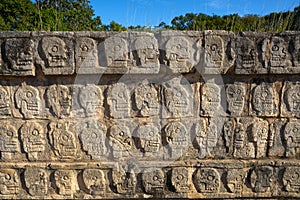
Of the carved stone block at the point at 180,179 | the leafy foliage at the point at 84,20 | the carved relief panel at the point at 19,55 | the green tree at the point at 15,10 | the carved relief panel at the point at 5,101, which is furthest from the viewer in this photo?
the green tree at the point at 15,10

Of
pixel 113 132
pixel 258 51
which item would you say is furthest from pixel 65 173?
pixel 258 51

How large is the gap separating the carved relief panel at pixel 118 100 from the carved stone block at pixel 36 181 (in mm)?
804

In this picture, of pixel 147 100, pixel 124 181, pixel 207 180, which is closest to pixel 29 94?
pixel 147 100

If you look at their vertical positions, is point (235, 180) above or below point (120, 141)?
below

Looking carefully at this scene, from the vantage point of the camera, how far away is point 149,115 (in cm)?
210

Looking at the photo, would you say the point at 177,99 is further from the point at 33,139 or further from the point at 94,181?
the point at 33,139

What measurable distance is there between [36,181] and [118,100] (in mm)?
1016

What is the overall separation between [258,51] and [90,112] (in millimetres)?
1494

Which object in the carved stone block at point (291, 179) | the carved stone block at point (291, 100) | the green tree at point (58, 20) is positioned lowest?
the carved stone block at point (291, 179)

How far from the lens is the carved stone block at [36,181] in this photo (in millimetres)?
2098

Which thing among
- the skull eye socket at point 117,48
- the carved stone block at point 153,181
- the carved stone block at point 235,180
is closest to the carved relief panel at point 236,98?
the carved stone block at point 235,180

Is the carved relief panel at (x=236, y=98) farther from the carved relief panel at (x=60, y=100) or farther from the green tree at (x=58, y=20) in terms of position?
the green tree at (x=58, y=20)

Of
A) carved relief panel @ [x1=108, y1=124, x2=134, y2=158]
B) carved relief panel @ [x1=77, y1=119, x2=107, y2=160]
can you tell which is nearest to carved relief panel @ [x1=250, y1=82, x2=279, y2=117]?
carved relief panel @ [x1=108, y1=124, x2=134, y2=158]

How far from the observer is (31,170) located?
2096mm
